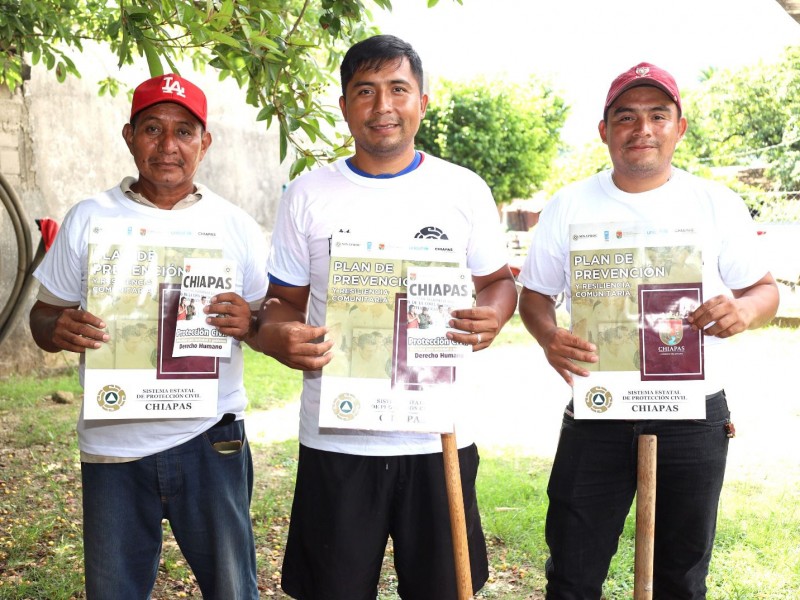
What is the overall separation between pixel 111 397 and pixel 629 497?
1.64 meters

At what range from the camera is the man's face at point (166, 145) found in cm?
262

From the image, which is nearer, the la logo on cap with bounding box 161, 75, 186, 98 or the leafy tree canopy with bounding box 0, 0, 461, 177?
the la logo on cap with bounding box 161, 75, 186, 98

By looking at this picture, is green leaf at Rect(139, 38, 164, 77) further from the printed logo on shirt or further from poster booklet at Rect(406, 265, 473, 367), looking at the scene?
poster booklet at Rect(406, 265, 473, 367)

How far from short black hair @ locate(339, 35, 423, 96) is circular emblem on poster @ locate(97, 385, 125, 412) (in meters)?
1.12

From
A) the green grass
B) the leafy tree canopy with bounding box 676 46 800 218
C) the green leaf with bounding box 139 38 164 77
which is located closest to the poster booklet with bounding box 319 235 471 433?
the green leaf with bounding box 139 38 164 77

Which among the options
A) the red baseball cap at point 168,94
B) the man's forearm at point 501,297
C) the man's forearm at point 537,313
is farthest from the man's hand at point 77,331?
the man's forearm at point 537,313

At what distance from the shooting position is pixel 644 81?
2.61 meters

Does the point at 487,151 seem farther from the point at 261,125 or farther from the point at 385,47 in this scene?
the point at 385,47

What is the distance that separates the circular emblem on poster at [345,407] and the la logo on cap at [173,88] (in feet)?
3.51

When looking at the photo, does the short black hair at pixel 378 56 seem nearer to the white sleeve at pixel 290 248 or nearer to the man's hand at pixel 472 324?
the white sleeve at pixel 290 248

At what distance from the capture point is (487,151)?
875 inches

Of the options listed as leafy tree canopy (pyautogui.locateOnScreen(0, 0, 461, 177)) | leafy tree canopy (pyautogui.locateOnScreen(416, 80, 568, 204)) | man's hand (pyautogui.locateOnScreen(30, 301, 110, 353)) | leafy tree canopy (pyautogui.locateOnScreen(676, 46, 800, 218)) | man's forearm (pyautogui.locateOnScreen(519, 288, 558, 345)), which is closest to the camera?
man's hand (pyautogui.locateOnScreen(30, 301, 110, 353))

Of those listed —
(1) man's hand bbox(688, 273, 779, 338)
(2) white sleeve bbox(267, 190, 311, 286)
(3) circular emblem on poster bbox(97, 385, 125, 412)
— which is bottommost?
(3) circular emblem on poster bbox(97, 385, 125, 412)

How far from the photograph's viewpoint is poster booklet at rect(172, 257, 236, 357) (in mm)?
2545
